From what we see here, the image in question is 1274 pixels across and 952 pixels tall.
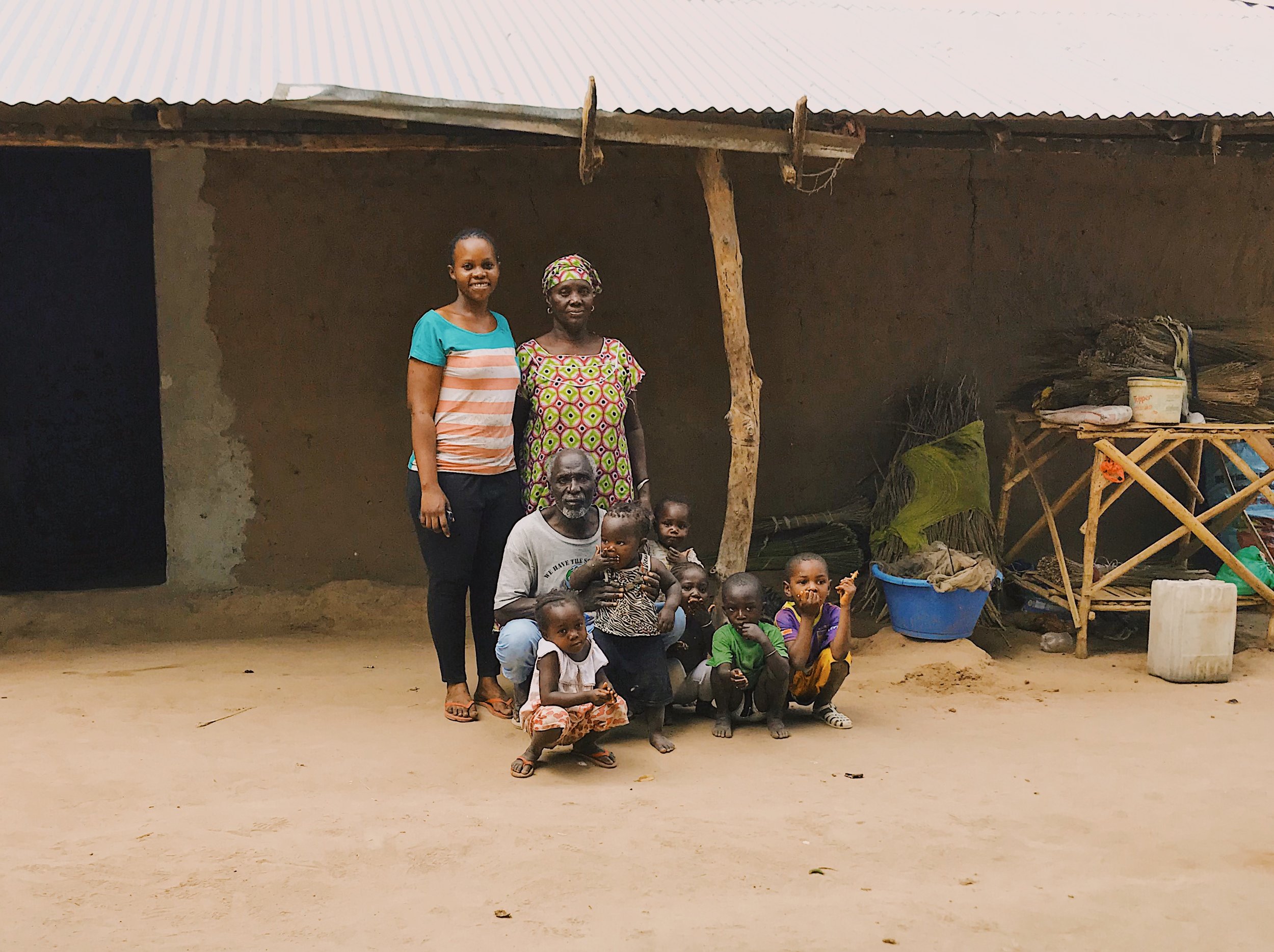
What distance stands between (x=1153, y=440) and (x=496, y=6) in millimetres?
3543

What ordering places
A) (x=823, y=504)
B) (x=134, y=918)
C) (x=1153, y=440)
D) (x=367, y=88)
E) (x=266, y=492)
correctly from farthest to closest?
(x=823, y=504)
(x=266, y=492)
(x=1153, y=440)
(x=367, y=88)
(x=134, y=918)

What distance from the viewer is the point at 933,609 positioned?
16.8ft

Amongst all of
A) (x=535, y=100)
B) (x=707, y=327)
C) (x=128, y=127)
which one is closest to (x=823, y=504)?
(x=707, y=327)

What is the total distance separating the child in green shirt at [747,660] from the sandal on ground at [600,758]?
1.55ft

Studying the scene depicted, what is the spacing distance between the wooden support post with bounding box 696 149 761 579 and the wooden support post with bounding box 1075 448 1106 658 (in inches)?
61.2

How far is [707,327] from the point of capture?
18.9 ft

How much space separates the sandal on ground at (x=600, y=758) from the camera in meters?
3.79

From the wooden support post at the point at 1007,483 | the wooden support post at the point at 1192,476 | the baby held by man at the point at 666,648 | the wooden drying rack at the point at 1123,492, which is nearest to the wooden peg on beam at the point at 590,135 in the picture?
the baby held by man at the point at 666,648

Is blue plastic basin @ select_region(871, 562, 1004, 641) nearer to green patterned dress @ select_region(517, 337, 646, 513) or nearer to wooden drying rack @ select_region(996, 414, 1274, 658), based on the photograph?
wooden drying rack @ select_region(996, 414, 1274, 658)

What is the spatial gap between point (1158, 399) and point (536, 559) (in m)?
2.94

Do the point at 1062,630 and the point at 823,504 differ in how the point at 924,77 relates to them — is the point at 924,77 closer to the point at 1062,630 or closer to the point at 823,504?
the point at 823,504

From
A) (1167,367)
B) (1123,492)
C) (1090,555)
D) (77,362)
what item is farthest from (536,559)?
(77,362)

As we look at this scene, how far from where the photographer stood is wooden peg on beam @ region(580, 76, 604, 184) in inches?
165

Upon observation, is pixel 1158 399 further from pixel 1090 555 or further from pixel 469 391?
pixel 469 391
